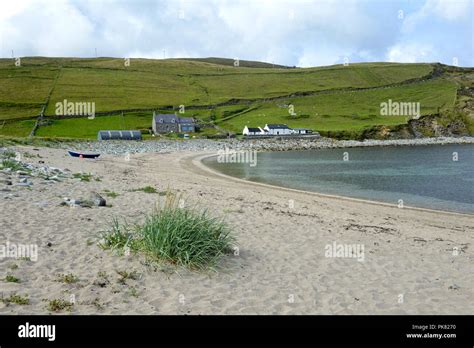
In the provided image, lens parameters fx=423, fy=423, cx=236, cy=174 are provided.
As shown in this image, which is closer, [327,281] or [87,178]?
[327,281]

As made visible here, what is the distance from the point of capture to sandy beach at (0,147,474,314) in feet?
31.3

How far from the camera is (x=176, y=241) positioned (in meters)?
11.6

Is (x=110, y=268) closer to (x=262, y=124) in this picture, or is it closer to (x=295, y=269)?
(x=295, y=269)

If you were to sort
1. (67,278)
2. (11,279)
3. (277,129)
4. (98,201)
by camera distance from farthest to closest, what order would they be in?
(277,129) → (98,201) → (67,278) → (11,279)

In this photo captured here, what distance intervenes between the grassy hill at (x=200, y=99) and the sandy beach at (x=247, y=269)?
317 feet

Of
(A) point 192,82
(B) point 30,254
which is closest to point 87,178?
(B) point 30,254

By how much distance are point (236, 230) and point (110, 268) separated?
263 inches

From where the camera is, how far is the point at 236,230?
1675 centimetres

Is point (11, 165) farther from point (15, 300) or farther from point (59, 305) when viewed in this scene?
point (59, 305)

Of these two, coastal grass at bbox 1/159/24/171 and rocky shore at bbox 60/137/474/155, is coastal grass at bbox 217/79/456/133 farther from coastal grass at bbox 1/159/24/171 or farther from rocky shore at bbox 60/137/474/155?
coastal grass at bbox 1/159/24/171

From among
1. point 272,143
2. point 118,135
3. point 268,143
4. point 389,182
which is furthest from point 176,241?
point 272,143

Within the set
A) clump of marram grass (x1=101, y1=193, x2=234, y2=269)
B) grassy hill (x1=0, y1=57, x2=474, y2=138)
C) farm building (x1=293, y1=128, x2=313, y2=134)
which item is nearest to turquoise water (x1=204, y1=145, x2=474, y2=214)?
clump of marram grass (x1=101, y1=193, x2=234, y2=269)

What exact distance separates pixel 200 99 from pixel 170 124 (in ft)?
150

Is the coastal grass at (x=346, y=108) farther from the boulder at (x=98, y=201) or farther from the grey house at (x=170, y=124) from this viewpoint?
the boulder at (x=98, y=201)
